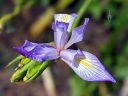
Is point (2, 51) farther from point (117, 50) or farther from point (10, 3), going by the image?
point (117, 50)

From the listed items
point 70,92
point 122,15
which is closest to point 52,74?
point 70,92

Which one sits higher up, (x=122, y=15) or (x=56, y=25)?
(x=56, y=25)

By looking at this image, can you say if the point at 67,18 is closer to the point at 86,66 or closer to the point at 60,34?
the point at 60,34

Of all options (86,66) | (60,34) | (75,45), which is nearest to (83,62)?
(86,66)

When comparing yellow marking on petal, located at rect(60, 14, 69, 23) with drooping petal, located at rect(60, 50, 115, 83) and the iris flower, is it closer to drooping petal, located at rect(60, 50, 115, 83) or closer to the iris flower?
the iris flower

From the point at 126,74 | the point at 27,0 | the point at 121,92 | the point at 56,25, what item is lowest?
the point at 121,92

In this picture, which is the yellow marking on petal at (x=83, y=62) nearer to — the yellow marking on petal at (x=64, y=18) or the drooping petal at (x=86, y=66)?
the drooping petal at (x=86, y=66)

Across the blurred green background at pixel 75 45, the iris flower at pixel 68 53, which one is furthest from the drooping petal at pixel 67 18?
the blurred green background at pixel 75 45
